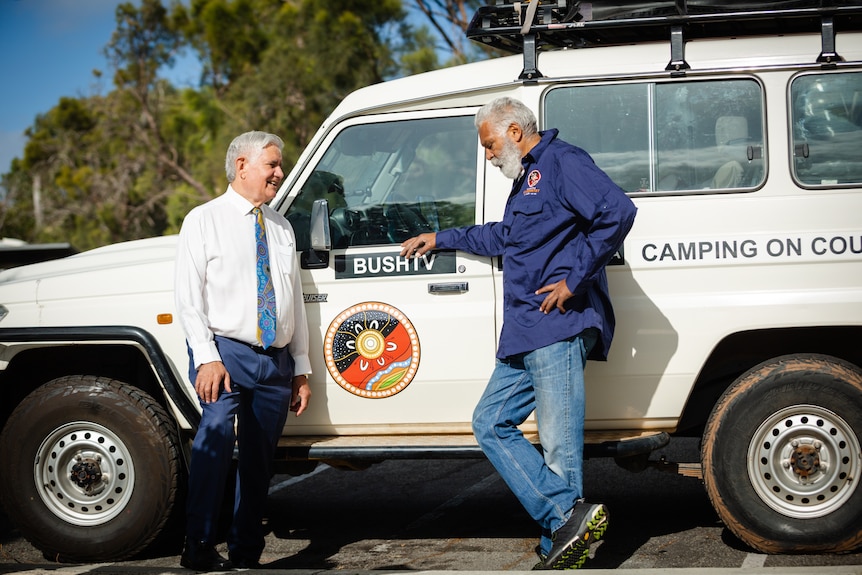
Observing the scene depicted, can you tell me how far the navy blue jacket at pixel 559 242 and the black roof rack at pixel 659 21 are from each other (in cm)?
63

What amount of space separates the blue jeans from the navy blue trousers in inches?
37.0

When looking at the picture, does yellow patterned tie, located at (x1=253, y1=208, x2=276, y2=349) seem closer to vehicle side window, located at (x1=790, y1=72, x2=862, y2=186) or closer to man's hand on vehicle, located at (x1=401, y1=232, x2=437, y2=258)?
man's hand on vehicle, located at (x1=401, y1=232, x2=437, y2=258)

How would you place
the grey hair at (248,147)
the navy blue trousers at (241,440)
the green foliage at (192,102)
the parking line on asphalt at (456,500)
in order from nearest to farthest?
the navy blue trousers at (241,440), the grey hair at (248,147), the parking line on asphalt at (456,500), the green foliage at (192,102)

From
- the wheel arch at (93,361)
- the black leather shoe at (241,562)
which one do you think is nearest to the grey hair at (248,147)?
the wheel arch at (93,361)

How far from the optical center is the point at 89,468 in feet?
16.2

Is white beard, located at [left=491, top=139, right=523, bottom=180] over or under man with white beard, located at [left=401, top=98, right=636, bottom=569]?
over

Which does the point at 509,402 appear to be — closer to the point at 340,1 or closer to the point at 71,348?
the point at 71,348

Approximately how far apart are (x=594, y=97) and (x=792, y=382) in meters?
1.57

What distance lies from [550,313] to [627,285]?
1.78 feet

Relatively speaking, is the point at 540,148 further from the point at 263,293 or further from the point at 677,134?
the point at 263,293

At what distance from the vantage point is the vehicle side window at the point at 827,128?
459cm

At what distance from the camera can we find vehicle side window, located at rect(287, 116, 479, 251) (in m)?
4.91

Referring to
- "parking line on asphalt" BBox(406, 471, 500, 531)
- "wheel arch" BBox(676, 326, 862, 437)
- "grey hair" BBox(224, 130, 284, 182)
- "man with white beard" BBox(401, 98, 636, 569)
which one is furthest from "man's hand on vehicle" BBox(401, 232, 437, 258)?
"parking line on asphalt" BBox(406, 471, 500, 531)

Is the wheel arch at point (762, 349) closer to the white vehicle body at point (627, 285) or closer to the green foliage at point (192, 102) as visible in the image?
the white vehicle body at point (627, 285)
